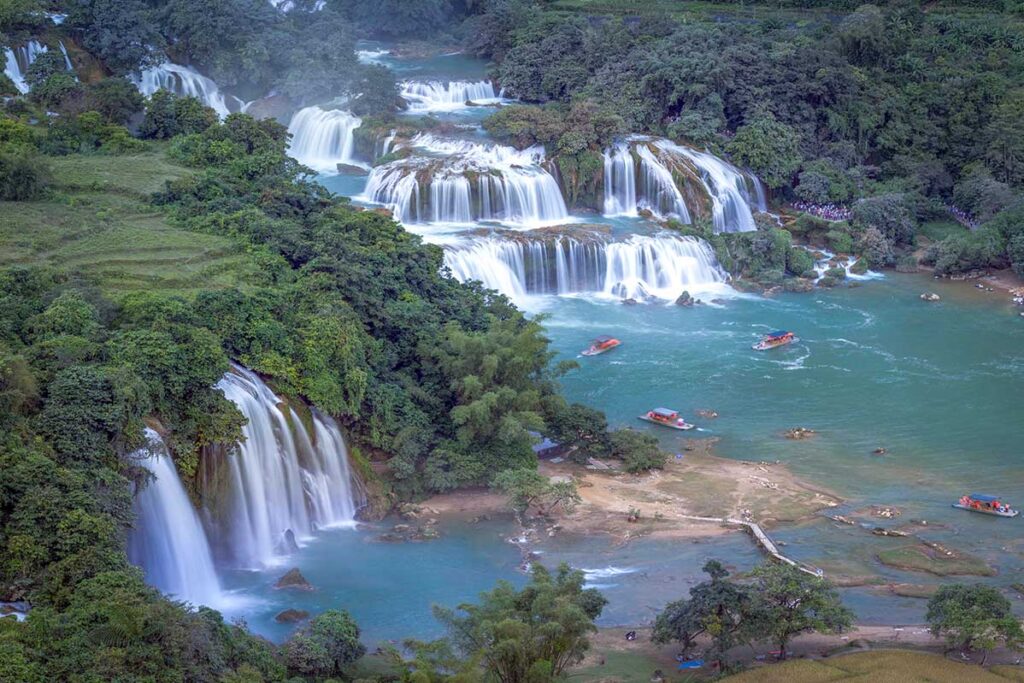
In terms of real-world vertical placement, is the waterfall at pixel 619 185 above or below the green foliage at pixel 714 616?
above

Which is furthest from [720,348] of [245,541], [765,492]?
[245,541]

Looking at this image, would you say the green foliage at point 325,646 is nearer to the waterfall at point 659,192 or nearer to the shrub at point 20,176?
the shrub at point 20,176

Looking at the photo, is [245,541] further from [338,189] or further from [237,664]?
[338,189]

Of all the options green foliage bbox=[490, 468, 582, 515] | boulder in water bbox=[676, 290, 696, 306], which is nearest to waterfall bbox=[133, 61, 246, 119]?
boulder in water bbox=[676, 290, 696, 306]

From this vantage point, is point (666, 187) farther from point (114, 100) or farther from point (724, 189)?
point (114, 100)

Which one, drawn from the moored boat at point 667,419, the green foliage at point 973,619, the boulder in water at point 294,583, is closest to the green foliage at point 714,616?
the green foliage at point 973,619

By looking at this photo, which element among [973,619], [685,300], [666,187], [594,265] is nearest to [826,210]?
[666,187]
